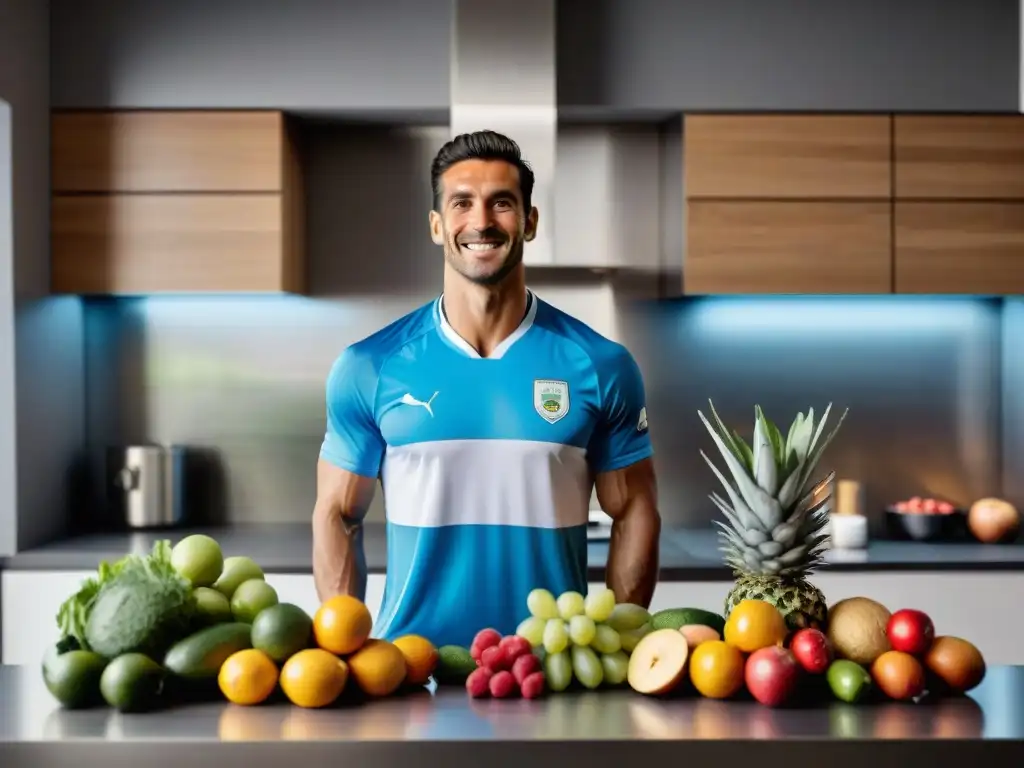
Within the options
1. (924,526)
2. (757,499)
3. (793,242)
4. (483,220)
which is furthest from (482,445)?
(924,526)

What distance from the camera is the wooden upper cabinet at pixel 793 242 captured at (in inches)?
127

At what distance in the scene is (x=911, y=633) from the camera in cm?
133

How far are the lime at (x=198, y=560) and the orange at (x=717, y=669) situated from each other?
2.11ft

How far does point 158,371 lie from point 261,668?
2.56 metres

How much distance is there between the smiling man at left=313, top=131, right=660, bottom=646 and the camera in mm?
1877

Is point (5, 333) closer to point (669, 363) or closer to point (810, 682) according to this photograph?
point (669, 363)

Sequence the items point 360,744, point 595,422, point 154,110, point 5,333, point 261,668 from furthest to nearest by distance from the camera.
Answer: point 154,110
point 5,333
point 595,422
point 261,668
point 360,744

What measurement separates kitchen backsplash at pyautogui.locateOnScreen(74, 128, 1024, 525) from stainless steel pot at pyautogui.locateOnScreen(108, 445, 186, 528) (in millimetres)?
214

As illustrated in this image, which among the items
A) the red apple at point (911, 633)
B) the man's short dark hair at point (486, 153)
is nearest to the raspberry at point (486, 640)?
the red apple at point (911, 633)

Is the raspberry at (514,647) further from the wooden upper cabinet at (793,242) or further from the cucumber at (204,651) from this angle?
the wooden upper cabinet at (793,242)

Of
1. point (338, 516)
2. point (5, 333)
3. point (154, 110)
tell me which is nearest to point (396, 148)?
point (154, 110)

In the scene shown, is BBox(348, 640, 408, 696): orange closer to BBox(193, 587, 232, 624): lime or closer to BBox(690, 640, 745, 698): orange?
BBox(193, 587, 232, 624): lime

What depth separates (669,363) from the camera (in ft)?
12.0

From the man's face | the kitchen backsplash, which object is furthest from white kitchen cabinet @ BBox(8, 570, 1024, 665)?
the man's face
